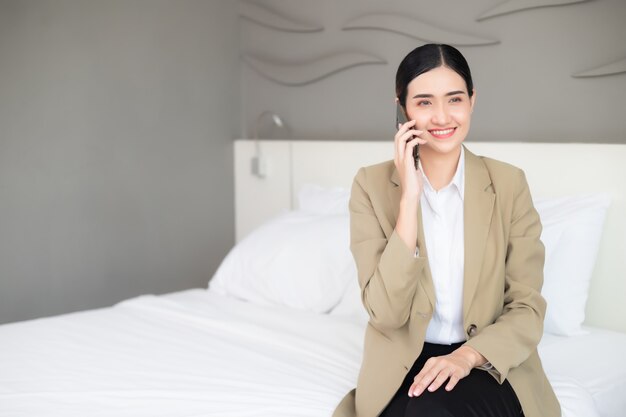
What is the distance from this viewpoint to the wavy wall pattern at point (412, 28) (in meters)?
3.08

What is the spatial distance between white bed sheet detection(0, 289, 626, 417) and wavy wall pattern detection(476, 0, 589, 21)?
1106mm

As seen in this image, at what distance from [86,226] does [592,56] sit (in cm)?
223

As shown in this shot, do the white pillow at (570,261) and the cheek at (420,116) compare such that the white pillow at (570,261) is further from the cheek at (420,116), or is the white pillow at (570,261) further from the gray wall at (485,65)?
the cheek at (420,116)

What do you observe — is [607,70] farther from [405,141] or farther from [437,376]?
[437,376]

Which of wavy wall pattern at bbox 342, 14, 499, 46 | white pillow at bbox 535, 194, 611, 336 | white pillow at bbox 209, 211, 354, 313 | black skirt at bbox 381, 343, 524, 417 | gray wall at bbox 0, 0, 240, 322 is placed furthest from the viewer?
gray wall at bbox 0, 0, 240, 322

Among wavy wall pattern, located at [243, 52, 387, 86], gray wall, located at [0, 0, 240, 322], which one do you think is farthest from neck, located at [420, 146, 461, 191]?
gray wall, located at [0, 0, 240, 322]

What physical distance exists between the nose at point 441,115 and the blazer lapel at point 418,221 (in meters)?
0.17

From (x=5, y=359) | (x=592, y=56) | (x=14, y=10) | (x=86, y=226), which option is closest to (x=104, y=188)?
(x=86, y=226)

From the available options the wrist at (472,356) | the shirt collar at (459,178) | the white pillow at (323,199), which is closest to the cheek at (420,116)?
the shirt collar at (459,178)

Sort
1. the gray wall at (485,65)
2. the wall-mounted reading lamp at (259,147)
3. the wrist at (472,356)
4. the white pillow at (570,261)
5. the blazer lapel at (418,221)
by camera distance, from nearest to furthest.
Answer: the wrist at (472,356)
the blazer lapel at (418,221)
the white pillow at (570,261)
the gray wall at (485,65)
the wall-mounted reading lamp at (259,147)

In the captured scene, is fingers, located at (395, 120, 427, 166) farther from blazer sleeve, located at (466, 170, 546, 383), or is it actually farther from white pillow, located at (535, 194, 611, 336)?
white pillow, located at (535, 194, 611, 336)

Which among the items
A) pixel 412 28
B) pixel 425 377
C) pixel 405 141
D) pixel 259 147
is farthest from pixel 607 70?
pixel 259 147

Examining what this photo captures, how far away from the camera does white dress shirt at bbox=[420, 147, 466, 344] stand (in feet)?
6.49

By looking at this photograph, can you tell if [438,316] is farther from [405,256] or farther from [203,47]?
[203,47]
